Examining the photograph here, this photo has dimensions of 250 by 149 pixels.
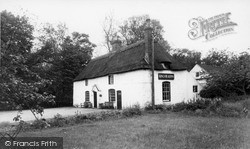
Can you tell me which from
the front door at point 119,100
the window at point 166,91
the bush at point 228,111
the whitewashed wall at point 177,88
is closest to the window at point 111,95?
the front door at point 119,100

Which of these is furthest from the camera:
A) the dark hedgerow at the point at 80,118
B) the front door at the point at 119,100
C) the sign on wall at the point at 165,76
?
the front door at the point at 119,100

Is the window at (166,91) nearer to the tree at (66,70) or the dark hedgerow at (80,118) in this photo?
the dark hedgerow at (80,118)

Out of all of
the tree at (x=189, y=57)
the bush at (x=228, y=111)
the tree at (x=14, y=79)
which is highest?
the tree at (x=189, y=57)

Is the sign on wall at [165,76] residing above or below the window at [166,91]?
above

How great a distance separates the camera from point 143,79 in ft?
62.2

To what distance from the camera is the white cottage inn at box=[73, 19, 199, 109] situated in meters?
19.1

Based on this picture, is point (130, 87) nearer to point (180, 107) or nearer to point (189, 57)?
point (180, 107)

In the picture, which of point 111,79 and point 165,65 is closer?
point 165,65

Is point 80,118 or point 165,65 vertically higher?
point 165,65

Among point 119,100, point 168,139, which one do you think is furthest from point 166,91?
point 168,139

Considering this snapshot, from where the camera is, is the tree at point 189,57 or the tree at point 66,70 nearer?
the tree at point 66,70

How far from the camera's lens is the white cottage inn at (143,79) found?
19109 millimetres

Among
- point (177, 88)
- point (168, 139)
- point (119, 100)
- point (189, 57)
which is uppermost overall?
point (189, 57)

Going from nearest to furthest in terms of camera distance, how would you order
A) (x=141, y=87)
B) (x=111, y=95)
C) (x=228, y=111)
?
(x=228, y=111) < (x=141, y=87) < (x=111, y=95)
